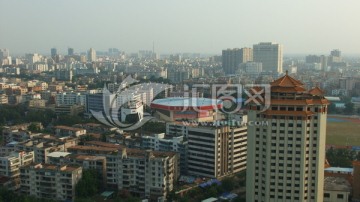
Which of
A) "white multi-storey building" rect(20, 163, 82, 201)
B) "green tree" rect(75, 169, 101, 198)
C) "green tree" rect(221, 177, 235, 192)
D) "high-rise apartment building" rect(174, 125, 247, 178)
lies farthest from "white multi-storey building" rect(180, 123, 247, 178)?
"white multi-storey building" rect(20, 163, 82, 201)

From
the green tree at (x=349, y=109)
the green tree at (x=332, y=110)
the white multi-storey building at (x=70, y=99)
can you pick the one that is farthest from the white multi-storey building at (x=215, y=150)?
the green tree at (x=349, y=109)

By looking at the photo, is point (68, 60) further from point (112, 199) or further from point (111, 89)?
point (112, 199)

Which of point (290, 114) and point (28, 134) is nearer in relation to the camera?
point (290, 114)

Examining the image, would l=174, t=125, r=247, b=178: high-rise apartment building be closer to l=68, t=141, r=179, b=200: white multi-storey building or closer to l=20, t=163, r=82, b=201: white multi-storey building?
l=68, t=141, r=179, b=200: white multi-storey building

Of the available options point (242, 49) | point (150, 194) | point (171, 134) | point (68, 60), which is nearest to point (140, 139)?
point (171, 134)

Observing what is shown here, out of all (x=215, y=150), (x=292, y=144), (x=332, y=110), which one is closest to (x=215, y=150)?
(x=215, y=150)

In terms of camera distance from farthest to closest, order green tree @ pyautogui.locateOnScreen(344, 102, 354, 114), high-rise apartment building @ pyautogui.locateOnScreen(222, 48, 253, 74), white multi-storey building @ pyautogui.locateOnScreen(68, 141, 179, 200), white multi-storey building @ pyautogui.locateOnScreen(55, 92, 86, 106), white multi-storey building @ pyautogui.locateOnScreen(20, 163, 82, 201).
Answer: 1. high-rise apartment building @ pyautogui.locateOnScreen(222, 48, 253, 74)
2. green tree @ pyautogui.locateOnScreen(344, 102, 354, 114)
3. white multi-storey building @ pyautogui.locateOnScreen(55, 92, 86, 106)
4. white multi-storey building @ pyautogui.locateOnScreen(68, 141, 179, 200)
5. white multi-storey building @ pyautogui.locateOnScreen(20, 163, 82, 201)

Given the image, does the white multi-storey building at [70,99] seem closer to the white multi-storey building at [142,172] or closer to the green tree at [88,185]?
the white multi-storey building at [142,172]
